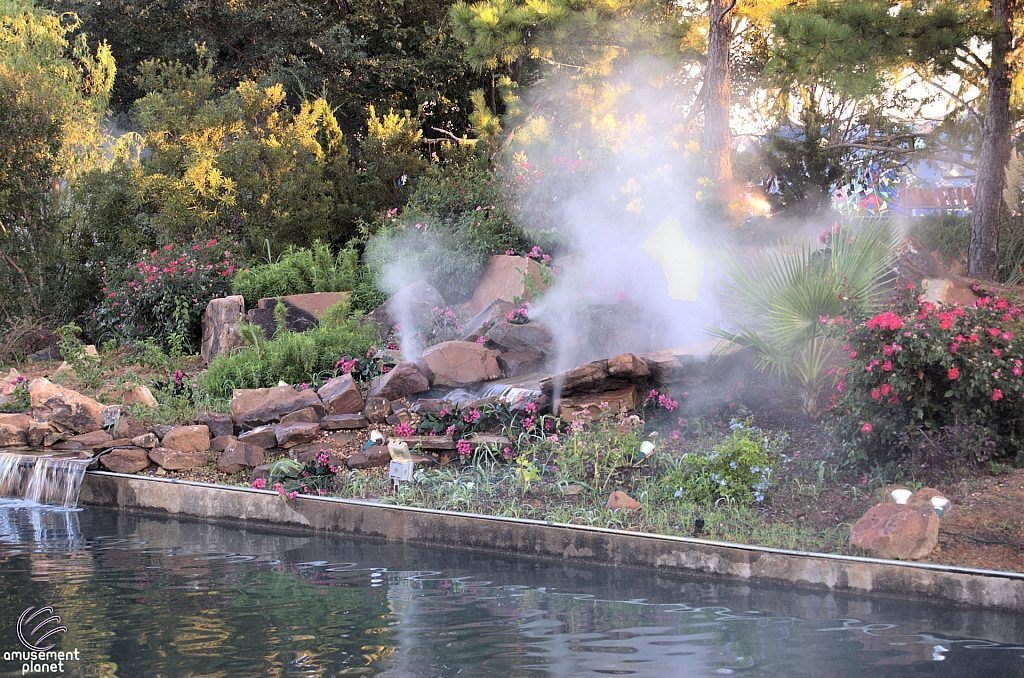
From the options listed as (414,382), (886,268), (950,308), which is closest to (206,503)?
(414,382)

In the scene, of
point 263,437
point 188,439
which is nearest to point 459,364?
point 263,437

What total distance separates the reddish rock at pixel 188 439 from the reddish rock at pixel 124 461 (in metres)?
0.22

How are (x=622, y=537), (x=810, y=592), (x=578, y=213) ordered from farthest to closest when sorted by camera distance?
(x=578, y=213) → (x=622, y=537) → (x=810, y=592)

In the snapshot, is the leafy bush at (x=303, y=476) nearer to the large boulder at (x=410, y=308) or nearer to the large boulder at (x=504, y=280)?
the large boulder at (x=410, y=308)

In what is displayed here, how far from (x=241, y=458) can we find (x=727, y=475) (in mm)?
3444

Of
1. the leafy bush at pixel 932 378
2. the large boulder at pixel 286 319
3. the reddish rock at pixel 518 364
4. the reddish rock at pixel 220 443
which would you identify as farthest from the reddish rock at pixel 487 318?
the leafy bush at pixel 932 378

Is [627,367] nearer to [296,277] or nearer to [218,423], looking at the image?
[218,423]

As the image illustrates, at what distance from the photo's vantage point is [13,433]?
7406 millimetres

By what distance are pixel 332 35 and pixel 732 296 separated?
44.8 feet

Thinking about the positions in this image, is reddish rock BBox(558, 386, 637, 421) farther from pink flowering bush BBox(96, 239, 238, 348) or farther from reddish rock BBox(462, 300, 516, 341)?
pink flowering bush BBox(96, 239, 238, 348)

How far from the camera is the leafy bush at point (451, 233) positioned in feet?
34.8

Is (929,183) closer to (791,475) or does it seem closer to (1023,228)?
(1023,228)

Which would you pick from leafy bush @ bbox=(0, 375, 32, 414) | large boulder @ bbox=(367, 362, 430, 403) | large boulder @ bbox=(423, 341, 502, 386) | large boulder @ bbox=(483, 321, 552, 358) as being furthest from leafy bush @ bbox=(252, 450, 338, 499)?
leafy bush @ bbox=(0, 375, 32, 414)

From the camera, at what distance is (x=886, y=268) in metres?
7.62
